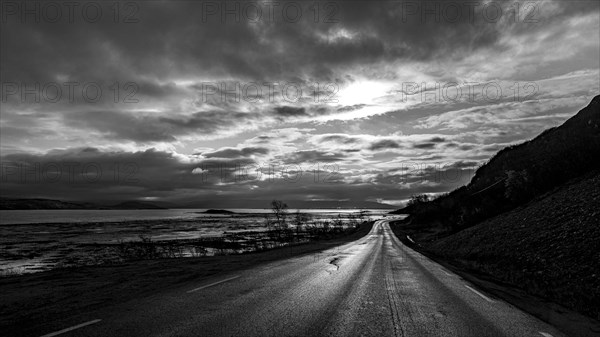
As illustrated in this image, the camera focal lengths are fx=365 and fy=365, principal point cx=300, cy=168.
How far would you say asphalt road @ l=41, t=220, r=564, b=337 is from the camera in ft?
20.2

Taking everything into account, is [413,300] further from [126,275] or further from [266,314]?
[126,275]

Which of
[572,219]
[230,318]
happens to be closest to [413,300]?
[230,318]

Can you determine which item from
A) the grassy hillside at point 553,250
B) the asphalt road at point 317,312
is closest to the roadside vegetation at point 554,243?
the grassy hillside at point 553,250

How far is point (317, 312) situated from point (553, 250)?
1209 cm

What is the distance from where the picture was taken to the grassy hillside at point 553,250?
10880 millimetres

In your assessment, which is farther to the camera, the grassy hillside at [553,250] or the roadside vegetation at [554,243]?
the roadside vegetation at [554,243]

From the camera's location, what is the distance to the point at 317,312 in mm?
7449

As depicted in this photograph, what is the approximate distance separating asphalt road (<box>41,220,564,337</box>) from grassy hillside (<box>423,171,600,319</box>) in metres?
2.75

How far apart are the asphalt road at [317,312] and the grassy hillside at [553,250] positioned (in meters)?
2.75

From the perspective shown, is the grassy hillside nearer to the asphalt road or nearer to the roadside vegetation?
the roadside vegetation

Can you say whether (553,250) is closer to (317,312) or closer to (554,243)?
(554,243)

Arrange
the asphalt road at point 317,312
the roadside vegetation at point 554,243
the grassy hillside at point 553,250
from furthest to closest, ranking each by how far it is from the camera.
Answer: the roadside vegetation at point 554,243 < the grassy hillside at point 553,250 < the asphalt road at point 317,312

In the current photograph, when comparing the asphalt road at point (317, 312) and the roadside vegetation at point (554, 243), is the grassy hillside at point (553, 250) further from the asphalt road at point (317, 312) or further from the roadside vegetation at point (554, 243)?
the asphalt road at point (317, 312)

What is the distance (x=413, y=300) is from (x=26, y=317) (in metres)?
8.28
